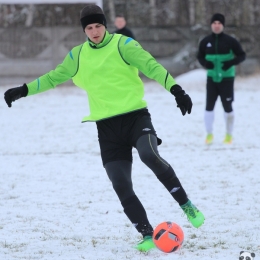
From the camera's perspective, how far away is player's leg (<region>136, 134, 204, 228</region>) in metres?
4.91

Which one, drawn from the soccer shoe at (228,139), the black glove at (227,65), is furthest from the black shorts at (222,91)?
the soccer shoe at (228,139)

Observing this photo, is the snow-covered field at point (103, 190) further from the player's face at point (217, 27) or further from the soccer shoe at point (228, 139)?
the player's face at point (217, 27)

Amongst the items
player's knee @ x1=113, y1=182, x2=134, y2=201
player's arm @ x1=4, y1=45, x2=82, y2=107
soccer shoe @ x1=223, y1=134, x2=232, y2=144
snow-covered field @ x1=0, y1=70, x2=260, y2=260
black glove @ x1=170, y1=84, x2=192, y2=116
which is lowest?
soccer shoe @ x1=223, y1=134, x2=232, y2=144

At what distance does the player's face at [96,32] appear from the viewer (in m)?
5.07

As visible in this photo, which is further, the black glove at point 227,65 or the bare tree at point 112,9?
the bare tree at point 112,9

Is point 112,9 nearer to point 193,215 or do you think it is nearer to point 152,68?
point 152,68

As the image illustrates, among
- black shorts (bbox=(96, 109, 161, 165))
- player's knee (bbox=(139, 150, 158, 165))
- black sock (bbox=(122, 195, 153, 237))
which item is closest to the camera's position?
player's knee (bbox=(139, 150, 158, 165))

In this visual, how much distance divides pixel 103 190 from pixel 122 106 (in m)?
2.49

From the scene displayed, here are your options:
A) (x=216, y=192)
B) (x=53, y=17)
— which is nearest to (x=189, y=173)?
(x=216, y=192)

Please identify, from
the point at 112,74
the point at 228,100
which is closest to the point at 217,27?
the point at 228,100

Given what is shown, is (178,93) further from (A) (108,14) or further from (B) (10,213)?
(A) (108,14)

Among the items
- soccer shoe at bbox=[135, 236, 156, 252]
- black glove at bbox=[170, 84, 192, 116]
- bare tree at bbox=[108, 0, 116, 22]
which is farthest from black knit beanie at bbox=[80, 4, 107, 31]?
bare tree at bbox=[108, 0, 116, 22]

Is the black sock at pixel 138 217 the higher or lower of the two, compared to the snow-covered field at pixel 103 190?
higher

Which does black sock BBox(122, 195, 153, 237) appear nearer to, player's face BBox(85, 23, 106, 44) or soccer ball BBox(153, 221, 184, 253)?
soccer ball BBox(153, 221, 184, 253)
